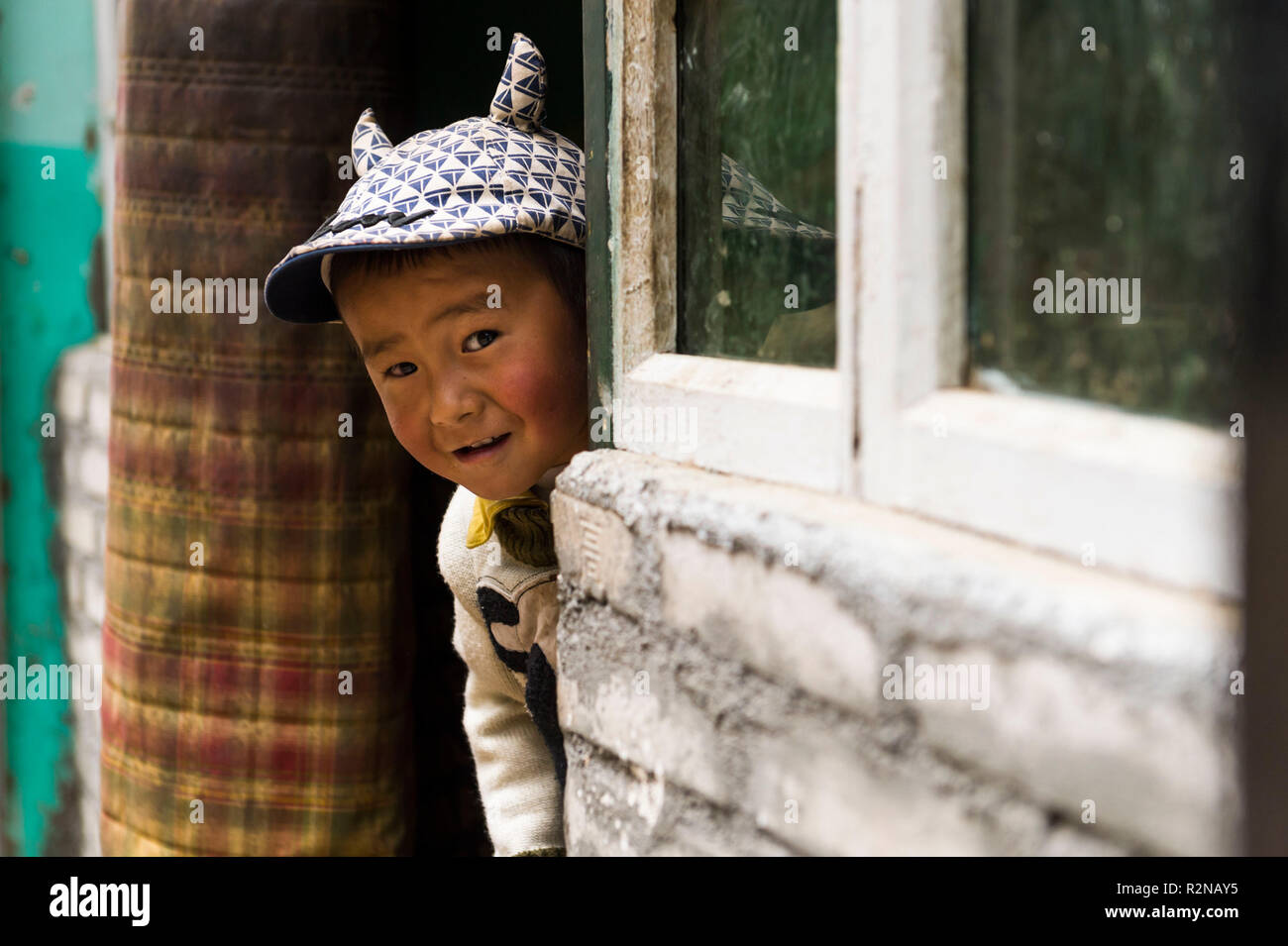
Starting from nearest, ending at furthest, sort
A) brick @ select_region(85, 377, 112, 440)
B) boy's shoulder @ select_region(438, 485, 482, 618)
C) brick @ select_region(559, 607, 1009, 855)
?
1. brick @ select_region(559, 607, 1009, 855)
2. boy's shoulder @ select_region(438, 485, 482, 618)
3. brick @ select_region(85, 377, 112, 440)

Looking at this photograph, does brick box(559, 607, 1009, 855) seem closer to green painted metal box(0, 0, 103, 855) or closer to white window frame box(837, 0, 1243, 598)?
white window frame box(837, 0, 1243, 598)

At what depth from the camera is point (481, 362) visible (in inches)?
61.8

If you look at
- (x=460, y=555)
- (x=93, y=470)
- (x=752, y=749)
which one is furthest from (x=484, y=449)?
(x=93, y=470)

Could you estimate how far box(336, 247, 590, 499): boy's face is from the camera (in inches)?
61.9

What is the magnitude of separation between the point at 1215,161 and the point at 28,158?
319 centimetres

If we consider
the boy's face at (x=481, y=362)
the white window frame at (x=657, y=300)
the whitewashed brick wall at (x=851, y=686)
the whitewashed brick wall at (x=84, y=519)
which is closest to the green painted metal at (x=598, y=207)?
the white window frame at (x=657, y=300)

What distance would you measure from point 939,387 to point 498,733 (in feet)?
3.88

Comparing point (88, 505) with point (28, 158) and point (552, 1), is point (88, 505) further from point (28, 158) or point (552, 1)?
point (552, 1)

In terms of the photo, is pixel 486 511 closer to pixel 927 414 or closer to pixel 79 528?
pixel 927 414

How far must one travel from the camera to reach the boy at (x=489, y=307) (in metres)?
1.57

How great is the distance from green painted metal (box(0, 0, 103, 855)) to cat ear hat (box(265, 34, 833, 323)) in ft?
5.92

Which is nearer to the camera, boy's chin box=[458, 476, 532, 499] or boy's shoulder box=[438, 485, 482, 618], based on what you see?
boy's chin box=[458, 476, 532, 499]

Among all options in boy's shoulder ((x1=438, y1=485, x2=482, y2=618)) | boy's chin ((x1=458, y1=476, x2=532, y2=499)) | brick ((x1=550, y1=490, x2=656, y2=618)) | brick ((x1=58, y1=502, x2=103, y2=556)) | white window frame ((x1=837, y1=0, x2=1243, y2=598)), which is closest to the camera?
white window frame ((x1=837, y1=0, x2=1243, y2=598))

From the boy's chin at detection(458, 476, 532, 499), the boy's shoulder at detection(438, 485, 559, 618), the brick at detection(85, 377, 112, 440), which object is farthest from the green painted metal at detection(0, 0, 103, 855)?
the boy's chin at detection(458, 476, 532, 499)
